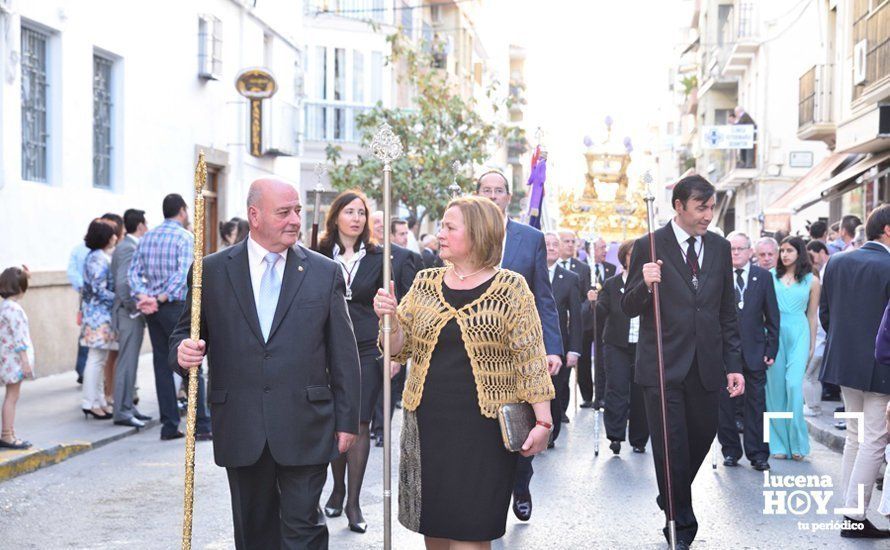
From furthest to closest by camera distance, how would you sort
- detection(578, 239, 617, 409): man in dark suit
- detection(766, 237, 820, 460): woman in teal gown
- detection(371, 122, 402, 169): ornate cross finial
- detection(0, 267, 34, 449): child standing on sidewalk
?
detection(578, 239, 617, 409): man in dark suit < detection(766, 237, 820, 460): woman in teal gown < detection(0, 267, 34, 449): child standing on sidewalk < detection(371, 122, 402, 169): ornate cross finial

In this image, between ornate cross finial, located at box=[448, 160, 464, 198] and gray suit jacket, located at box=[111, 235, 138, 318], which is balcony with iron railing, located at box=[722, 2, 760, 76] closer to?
ornate cross finial, located at box=[448, 160, 464, 198]

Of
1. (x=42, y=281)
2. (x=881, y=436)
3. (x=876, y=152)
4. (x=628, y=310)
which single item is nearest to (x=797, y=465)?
(x=881, y=436)

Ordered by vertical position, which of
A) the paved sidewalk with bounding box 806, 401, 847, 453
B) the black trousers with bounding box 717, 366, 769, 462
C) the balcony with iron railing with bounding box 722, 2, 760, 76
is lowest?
the paved sidewalk with bounding box 806, 401, 847, 453

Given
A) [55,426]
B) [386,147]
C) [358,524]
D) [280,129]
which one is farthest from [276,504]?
[280,129]

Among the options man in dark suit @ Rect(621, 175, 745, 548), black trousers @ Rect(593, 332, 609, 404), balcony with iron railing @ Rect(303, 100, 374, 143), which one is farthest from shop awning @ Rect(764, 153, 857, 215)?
man in dark suit @ Rect(621, 175, 745, 548)

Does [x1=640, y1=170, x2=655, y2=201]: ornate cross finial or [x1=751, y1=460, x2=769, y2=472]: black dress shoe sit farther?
[x1=751, y1=460, x2=769, y2=472]: black dress shoe

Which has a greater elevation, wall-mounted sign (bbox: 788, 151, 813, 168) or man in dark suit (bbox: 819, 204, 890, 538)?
wall-mounted sign (bbox: 788, 151, 813, 168)

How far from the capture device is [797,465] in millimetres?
10641

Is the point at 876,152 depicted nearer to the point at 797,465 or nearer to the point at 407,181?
the point at 407,181

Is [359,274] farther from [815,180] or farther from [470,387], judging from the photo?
[815,180]

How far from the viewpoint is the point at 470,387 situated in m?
5.25

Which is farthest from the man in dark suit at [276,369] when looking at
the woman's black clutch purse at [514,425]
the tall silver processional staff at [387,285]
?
the woman's black clutch purse at [514,425]

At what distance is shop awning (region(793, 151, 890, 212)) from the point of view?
76.5ft

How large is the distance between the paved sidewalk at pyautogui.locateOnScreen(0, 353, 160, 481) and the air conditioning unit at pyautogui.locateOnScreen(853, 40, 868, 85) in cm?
1359
